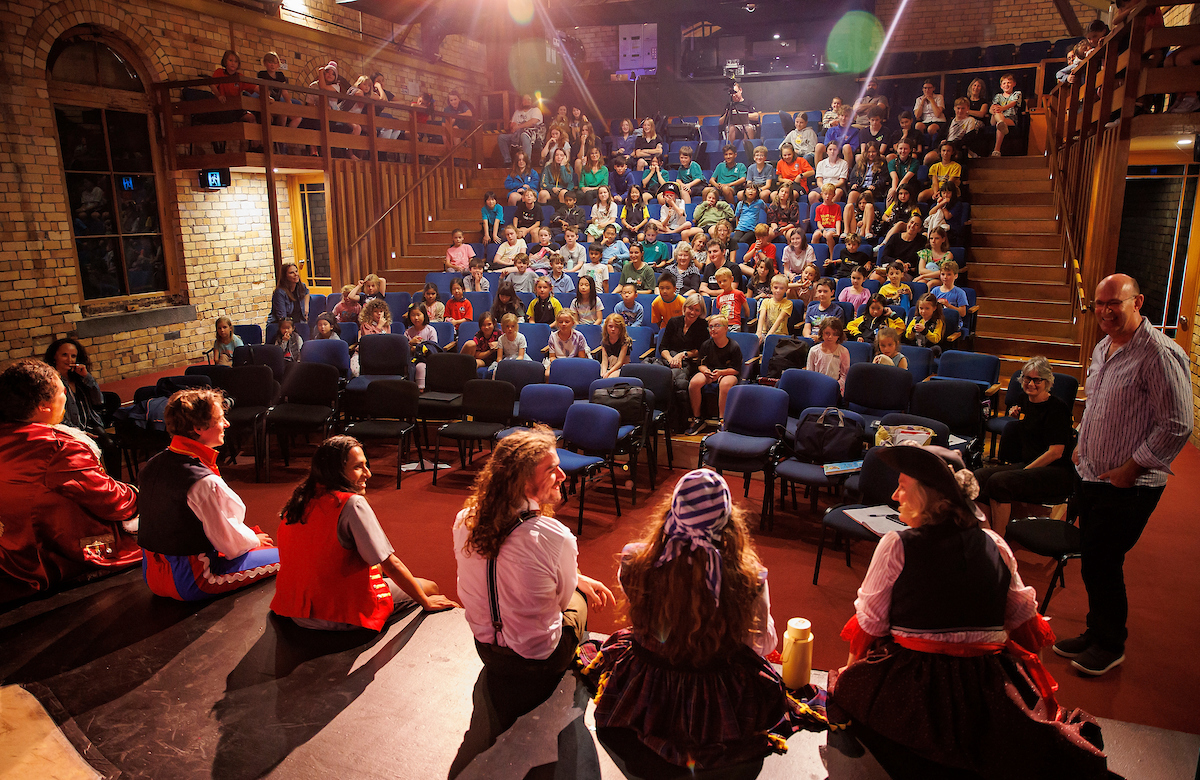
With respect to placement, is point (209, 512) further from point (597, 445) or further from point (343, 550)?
point (597, 445)

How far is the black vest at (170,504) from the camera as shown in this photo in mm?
3127

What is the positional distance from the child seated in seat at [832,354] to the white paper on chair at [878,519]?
2267mm

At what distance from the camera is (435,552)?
4.22 m

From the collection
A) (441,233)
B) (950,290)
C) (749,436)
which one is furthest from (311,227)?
(950,290)

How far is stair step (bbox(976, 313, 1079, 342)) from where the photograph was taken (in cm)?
696

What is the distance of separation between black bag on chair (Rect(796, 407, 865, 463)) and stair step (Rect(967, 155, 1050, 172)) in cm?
606

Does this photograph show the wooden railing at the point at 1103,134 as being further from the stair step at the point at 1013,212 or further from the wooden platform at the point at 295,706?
the wooden platform at the point at 295,706

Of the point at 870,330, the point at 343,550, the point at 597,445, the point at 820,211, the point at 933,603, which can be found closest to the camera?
the point at 933,603

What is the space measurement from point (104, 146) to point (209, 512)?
24.0 ft

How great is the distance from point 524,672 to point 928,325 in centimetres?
484

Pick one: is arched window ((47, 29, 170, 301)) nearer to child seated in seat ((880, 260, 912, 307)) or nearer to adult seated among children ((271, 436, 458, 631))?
adult seated among children ((271, 436, 458, 631))

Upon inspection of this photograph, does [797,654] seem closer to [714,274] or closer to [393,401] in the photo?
[393,401]

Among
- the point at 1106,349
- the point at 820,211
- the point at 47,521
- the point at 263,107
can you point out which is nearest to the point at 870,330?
the point at 820,211

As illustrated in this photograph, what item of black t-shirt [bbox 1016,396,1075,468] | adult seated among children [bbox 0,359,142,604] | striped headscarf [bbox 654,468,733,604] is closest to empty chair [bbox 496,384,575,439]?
adult seated among children [bbox 0,359,142,604]
